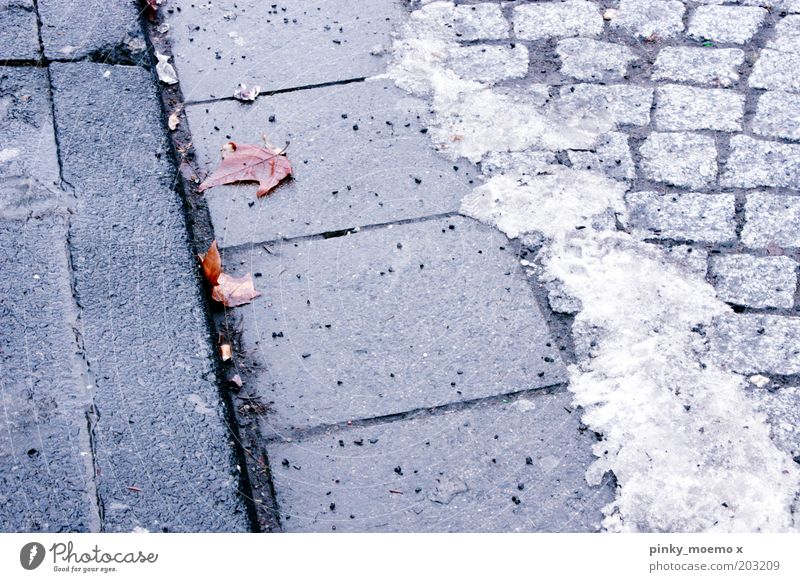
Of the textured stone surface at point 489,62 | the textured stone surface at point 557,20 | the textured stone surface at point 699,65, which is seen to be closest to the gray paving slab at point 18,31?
the textured stone surface at point 489,62

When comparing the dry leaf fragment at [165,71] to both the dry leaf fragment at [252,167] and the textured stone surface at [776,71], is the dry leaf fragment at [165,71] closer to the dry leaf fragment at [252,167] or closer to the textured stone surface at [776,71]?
the dry leaf fragment at [252,167]

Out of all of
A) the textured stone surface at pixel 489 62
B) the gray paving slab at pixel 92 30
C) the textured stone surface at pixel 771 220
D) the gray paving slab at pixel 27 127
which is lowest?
the textured stone surface at pixel 771 220

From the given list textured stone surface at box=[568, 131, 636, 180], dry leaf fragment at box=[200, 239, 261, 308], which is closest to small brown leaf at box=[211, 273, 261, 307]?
dry leaf fragment at box=[200, 239, 261, 308]

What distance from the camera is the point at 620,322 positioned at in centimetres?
257

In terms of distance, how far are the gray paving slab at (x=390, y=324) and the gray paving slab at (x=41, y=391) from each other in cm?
47

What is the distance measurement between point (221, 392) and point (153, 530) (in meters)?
0.40

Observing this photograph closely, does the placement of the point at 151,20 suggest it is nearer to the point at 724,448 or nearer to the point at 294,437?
the point at 294,437

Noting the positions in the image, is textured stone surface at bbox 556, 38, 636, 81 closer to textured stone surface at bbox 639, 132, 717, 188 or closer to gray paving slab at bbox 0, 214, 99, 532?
textured stone surface at bbox 639, 132, 717, 188

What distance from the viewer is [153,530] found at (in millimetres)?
2059

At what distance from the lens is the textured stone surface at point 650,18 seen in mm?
3524

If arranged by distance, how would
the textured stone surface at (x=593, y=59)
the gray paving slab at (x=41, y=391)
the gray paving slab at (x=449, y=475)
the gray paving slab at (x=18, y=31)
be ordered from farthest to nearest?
the textured stone surface at (x=593, y=59) < the gray paving slab at (x=18, y=31) < the gray paving slab at (x=449, y=475) < the gray paving slab at (x=41, y=391)

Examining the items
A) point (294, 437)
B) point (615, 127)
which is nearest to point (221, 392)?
point (294, 437)

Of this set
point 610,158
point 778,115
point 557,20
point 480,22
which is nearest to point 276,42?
point 480,22
